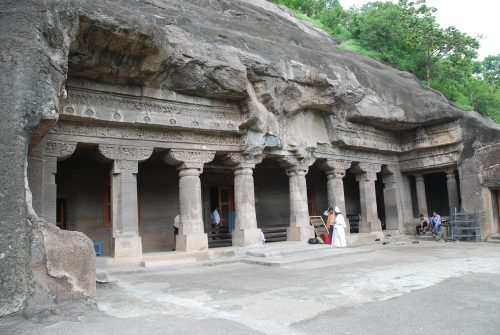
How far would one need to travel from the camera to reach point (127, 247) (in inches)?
396

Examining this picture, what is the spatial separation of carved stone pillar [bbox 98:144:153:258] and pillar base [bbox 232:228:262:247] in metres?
3.13

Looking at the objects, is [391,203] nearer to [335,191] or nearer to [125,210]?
[335,191]

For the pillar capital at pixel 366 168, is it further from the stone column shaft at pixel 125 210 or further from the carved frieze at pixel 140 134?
the stone column shaft at pixel 125 210

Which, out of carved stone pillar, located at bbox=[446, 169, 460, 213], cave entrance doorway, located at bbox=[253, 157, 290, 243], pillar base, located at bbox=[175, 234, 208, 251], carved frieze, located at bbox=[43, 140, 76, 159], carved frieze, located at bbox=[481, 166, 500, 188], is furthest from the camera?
cave entrance doorway, located at bbox=[253, 157, 290, 243]

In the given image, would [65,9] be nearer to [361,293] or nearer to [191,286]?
[191,286]

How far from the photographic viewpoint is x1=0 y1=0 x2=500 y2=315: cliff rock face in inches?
198

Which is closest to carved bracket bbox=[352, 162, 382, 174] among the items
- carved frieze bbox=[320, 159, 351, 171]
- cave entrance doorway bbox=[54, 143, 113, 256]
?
carved frieze bbox=[320, 159, 351, 171]

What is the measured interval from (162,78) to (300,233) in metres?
6.71

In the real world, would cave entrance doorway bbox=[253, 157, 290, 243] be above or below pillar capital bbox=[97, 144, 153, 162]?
below

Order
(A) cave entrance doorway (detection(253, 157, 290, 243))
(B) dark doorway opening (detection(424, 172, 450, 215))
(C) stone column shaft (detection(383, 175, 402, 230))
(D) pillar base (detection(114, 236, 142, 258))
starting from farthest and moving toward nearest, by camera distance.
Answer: (B) dark doorway opening (detection(424, 172, 450, 215)) → (C) stone column shaft (detection(383, 175, 402, 230)) → (A) cave entrance doorway (detection(253, 157, 290, 243)) → (D) pillar base (detection(114, 236, 142, 258))

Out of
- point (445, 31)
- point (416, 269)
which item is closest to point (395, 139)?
point (445, 31)

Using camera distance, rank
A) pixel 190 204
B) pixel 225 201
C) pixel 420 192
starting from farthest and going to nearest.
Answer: pixel 420 192 < pixel 225 201 < pixel 190 204

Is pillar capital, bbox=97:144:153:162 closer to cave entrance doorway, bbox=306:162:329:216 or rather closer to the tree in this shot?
cave entrance doorway, bbox=306:162:329:216

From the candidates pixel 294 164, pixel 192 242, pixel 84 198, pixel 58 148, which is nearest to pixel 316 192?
pixel 294 164
